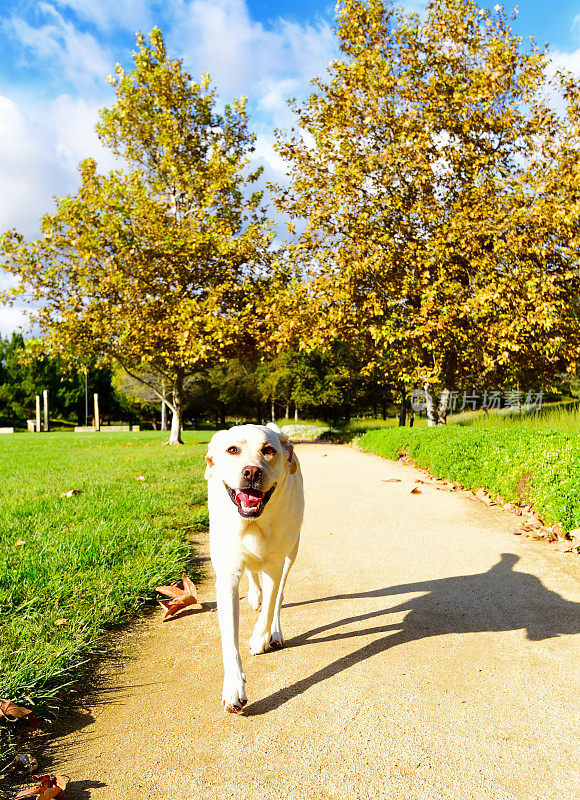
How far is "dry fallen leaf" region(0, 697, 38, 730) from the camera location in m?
2.62

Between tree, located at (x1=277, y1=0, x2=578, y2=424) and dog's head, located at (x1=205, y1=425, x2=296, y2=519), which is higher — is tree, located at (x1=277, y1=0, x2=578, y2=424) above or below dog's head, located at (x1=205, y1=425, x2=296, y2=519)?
above

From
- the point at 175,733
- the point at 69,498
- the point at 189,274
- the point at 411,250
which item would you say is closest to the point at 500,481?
the point at 69,498

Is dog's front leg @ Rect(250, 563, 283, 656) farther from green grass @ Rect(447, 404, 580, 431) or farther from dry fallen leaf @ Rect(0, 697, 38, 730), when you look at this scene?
green grass @ Rect(447, 404, 580, 431)

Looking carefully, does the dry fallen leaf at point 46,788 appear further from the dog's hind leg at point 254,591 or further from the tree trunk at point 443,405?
the tree trunk at point 443,405

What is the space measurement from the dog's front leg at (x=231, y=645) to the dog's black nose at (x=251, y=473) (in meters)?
0.55

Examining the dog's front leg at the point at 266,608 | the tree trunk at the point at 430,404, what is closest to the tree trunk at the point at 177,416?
the tree trunk at the point at 430,404

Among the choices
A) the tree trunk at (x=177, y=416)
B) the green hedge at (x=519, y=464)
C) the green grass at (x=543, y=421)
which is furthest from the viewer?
the tree trunk at (x=177, y=416)

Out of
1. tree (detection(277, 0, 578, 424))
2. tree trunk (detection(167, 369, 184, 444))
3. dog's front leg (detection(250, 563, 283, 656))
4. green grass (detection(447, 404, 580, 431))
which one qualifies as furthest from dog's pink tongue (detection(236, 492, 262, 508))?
tree trunk (detection(167, 369, 184, 444))

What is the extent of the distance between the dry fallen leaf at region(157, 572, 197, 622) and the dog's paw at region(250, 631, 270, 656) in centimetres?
86

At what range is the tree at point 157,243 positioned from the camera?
2052cm

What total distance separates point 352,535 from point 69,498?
13.2 feet

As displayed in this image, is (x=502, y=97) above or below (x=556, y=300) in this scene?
above

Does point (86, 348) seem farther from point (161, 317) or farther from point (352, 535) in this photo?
point (352, 535)

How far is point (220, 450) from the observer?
2.97 metres
